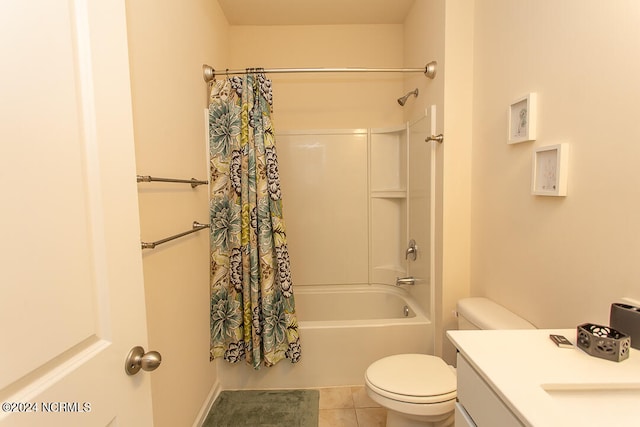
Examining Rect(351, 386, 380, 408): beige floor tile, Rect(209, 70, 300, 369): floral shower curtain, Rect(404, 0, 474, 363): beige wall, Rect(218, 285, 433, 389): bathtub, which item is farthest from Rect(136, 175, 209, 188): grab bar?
Rect(351, 386, 380, 408): beige floor tile

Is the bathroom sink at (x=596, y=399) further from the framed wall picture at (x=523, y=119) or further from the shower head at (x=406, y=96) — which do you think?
the shower head at (x=406, y=96)

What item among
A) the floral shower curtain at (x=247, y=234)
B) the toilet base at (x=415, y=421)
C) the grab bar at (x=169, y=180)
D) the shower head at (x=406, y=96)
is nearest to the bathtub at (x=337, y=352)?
the floral shower curtain at (x=247, y=234)

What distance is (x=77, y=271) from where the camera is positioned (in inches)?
23.0

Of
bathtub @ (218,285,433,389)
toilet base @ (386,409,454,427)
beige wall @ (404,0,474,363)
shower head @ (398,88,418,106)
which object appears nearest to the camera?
toilet base @ (386,409,454,427)

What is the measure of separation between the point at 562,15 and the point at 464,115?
2.16ft

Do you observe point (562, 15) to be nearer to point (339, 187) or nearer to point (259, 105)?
point (259, 105)

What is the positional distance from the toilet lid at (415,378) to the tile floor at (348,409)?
489 mm

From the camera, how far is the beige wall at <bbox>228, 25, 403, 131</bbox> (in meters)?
2.62

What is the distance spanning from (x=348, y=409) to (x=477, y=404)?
1.27 metres

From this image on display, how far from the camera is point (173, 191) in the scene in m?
1.44

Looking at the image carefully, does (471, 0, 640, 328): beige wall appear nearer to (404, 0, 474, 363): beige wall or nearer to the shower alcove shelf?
(404, 0, 474, 363): beige wall

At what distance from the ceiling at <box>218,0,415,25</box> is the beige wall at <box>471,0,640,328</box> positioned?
93cm

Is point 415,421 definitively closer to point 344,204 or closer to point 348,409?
point 348,409

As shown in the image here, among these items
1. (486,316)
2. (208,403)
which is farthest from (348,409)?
(486,316)
